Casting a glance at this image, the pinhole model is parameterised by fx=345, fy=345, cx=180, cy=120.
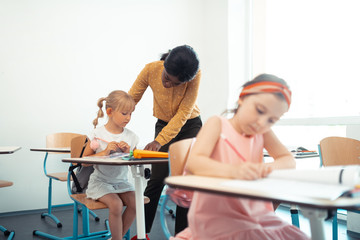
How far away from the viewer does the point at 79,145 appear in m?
2.20

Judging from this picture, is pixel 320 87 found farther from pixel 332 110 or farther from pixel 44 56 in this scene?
pixel 44 56

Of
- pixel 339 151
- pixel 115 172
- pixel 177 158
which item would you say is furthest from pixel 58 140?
pixel 339 151

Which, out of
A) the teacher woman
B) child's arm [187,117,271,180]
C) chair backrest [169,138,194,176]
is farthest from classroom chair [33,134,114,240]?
child's arm [187,117,271,180]

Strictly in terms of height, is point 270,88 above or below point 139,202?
above

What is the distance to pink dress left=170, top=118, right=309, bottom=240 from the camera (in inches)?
38.9

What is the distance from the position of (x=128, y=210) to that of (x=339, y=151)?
129 cm

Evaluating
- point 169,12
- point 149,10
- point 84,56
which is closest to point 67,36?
point 84,56

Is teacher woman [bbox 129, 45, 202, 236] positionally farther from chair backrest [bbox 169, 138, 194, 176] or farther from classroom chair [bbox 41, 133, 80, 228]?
classroom chair [bbox 41, 133, 80, 228]

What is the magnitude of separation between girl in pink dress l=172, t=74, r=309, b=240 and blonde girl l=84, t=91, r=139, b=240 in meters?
0.99

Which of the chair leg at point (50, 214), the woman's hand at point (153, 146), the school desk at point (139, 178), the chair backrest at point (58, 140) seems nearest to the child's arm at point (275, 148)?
the school desk at point (139, 178)

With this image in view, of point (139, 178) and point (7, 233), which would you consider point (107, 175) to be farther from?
point (7, 233)

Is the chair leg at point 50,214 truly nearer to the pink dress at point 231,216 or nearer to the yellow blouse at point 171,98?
the yellow blouse at point 171,98

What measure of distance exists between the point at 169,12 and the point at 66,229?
112 inches

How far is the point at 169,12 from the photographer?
4406 millimetres
